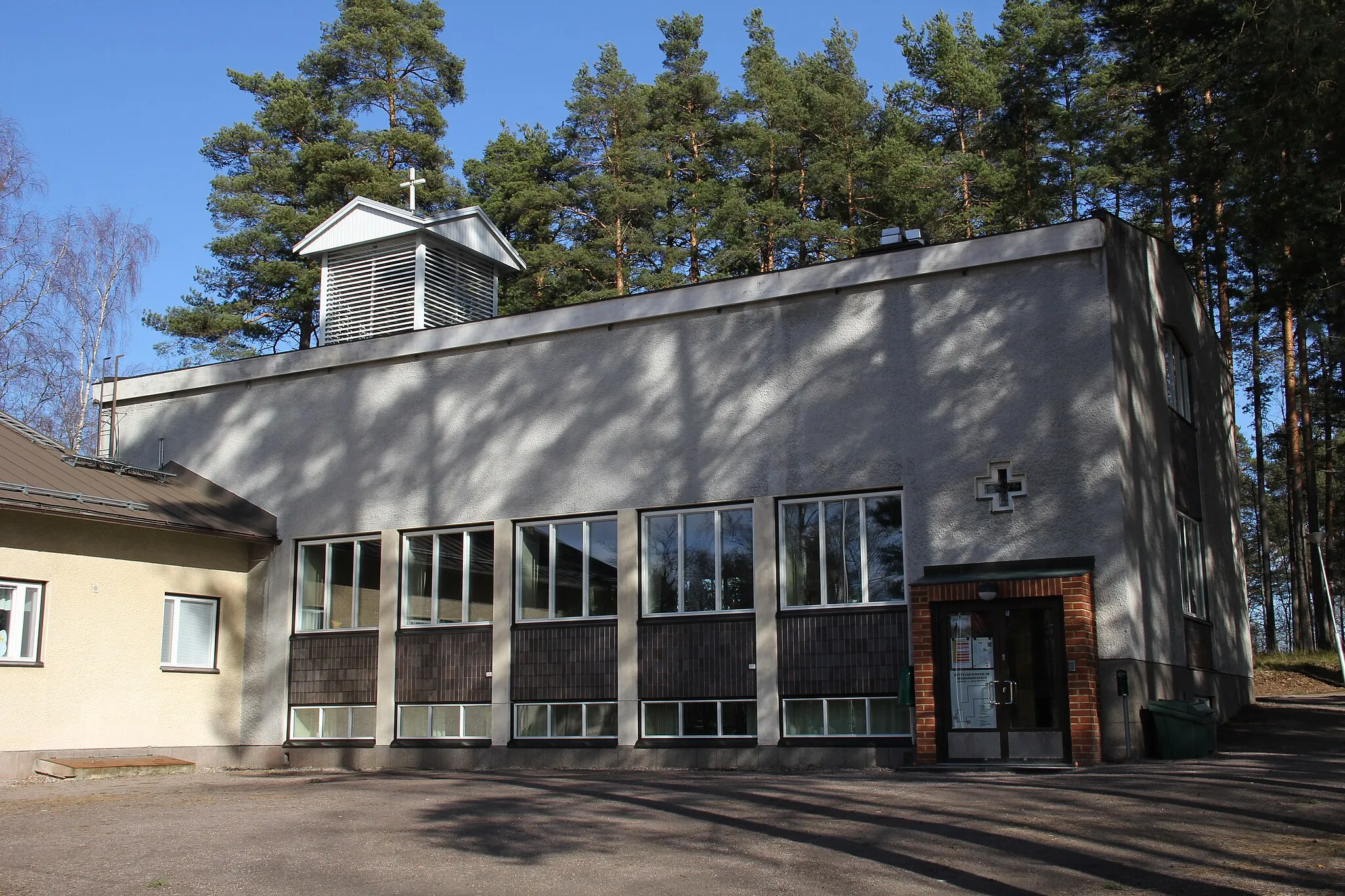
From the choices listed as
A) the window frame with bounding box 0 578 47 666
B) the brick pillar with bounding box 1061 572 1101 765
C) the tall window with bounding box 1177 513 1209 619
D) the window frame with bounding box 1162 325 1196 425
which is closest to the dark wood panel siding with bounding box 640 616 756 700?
the brick pillar with bounding box 1061 572 1101 765

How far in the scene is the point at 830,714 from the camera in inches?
634

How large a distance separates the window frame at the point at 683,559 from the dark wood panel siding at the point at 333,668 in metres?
4.71

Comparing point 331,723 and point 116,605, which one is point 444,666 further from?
point 116,605

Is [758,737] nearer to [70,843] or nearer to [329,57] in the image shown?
[70,843]

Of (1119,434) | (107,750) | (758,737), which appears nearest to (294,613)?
(107,750)

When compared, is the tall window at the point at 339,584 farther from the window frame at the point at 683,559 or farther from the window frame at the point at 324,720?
the window frame at the point at 683,559

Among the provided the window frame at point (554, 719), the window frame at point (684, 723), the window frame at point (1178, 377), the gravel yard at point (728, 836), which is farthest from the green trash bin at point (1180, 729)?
the window frame at point (554, 719)

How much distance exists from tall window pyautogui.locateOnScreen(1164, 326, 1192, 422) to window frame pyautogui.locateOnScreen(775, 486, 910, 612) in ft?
17.6

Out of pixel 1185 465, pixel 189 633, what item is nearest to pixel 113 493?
pixel 189 633

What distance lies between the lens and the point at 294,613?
797 inches

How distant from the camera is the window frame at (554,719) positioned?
692 inches

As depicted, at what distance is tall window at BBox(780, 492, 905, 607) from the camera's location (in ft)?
52.6

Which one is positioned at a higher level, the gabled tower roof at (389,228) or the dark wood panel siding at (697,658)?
the gabled tower roof at (389,228)

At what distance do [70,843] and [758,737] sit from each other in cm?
890
